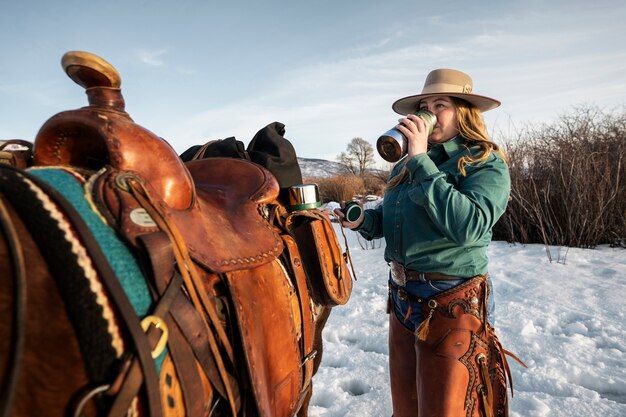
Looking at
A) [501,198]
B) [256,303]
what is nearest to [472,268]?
[501,198]

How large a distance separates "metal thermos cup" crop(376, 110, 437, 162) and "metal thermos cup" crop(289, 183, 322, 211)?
0.35 metres

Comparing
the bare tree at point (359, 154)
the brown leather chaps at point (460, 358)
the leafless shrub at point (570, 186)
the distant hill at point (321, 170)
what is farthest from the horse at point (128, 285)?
the bare tree at point (359, 154)

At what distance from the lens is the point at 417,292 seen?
1.51m

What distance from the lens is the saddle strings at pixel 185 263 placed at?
0.74 m

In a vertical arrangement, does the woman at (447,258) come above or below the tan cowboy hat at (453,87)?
below

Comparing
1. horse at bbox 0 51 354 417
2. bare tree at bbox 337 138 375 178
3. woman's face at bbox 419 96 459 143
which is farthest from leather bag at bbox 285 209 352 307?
bare tree at bbox 337 138 375 178

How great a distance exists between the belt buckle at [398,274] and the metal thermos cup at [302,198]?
1.63 ft

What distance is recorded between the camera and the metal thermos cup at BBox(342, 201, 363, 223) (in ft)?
5.85

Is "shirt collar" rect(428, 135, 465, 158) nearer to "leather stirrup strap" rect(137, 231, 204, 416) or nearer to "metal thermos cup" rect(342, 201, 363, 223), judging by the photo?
"metal thermos cup" rect(342, 201, 363, 223)

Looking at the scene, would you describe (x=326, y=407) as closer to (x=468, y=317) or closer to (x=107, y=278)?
(x=468, y=317)

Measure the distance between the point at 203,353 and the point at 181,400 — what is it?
0.09 metres

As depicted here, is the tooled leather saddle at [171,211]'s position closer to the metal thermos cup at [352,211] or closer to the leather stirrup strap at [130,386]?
the leather stirrup strap at [130,386]

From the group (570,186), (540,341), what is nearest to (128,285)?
(540,341)

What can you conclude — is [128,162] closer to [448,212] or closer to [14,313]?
[14,313]
